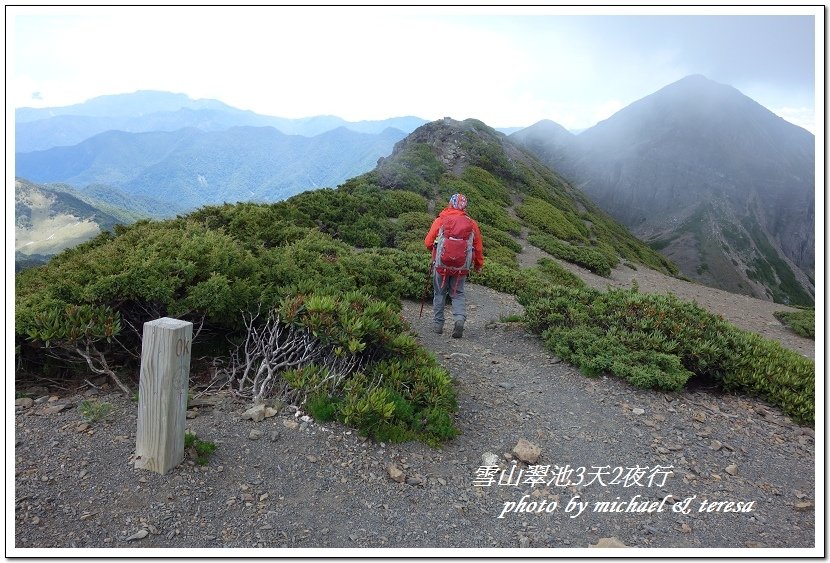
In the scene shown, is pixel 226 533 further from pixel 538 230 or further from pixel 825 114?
pixel 538 230

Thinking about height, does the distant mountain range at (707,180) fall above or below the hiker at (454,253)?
above

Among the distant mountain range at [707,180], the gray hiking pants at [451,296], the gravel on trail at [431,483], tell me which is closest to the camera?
the gravel on trail at [431,483]

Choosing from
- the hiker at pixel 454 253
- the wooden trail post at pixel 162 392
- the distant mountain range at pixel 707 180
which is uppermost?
the distant mountain range at pixel 707 180

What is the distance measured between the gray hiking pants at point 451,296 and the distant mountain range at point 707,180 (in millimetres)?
103648

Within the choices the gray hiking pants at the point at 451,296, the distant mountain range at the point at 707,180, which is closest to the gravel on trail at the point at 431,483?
the gray hiking pants at the point at 451,296

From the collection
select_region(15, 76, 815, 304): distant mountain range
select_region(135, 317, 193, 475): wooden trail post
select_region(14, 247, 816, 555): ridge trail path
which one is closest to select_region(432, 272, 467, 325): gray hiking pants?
select_region(14, 247, 816, 555): ridge trail path

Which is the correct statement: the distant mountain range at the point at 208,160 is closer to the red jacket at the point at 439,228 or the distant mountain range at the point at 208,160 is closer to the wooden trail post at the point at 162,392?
the red jacket at the point at 439,228

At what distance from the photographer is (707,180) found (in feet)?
479

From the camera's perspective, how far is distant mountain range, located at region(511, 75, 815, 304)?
109 m

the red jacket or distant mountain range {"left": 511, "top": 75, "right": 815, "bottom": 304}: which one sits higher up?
distant mountain range {"left": 511, "top": 75, "right": 815, "bottom": 304}

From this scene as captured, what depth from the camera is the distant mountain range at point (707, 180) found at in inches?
4289

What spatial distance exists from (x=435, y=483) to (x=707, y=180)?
171 m

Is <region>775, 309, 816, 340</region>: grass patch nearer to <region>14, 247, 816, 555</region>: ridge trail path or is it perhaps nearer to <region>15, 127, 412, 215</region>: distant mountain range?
<region>14, 247, 816, 555</region>: ridge trail path

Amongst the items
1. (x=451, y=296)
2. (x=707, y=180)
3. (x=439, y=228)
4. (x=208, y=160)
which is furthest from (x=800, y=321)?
(x=707, y=180)
